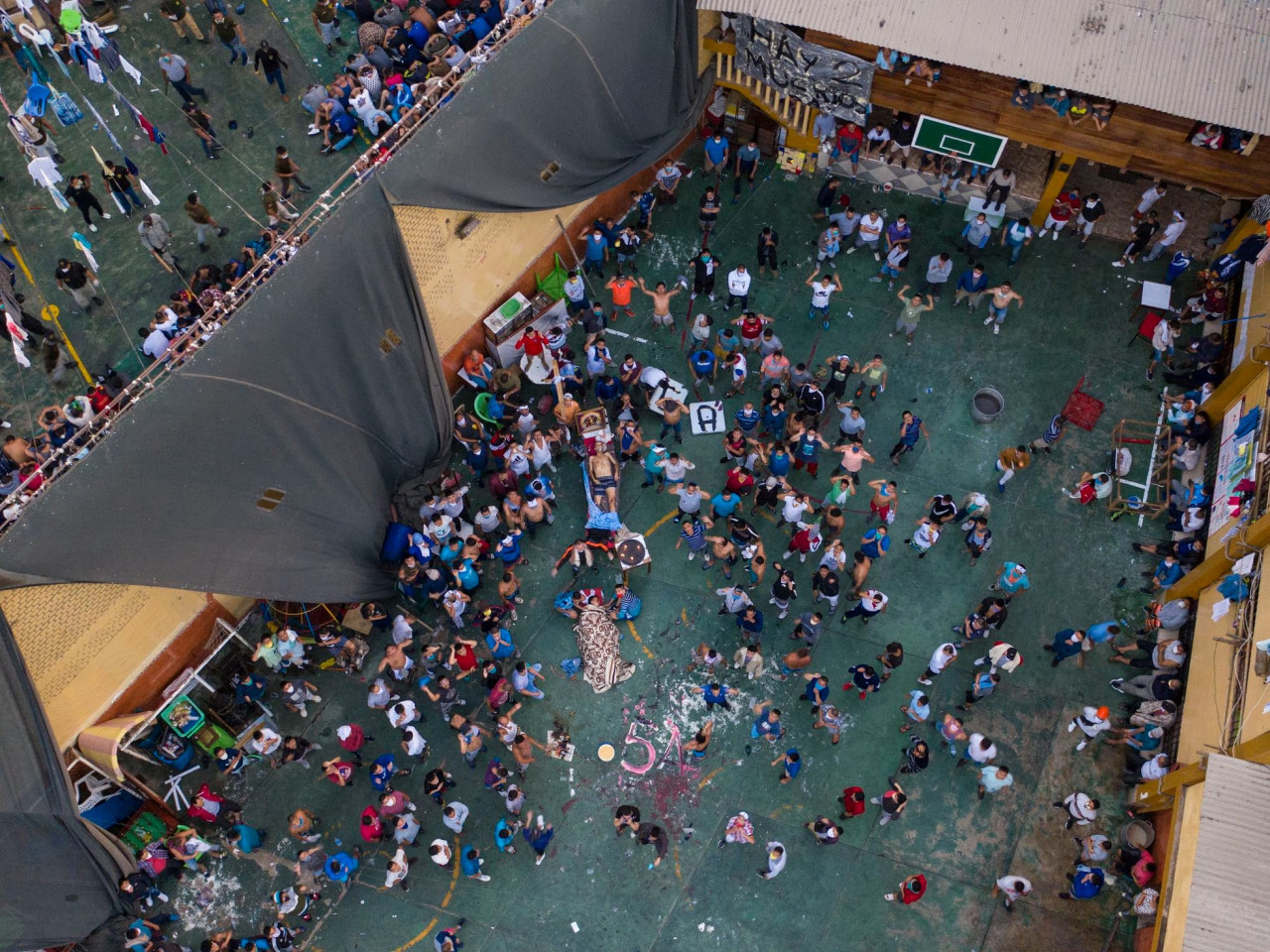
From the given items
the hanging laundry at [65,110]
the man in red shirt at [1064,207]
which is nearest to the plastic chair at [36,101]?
the hanging laundry at [65,110]

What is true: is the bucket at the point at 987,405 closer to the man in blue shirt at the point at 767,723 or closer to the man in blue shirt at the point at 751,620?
the man in blue shirt at the point at 751,620

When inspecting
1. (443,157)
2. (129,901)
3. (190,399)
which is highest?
(443,157)

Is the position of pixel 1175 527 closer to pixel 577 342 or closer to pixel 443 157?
pixel 577 342

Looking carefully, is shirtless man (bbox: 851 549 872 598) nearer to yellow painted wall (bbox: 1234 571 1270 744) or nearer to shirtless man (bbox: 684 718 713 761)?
shirtless man (bbox: 684 718 713 761)

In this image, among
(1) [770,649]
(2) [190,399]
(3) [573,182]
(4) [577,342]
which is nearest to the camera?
(2) [190,399]

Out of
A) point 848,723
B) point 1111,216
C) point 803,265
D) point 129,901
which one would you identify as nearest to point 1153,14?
point 1111,216

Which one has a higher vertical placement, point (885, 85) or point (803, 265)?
point (885, 85)
